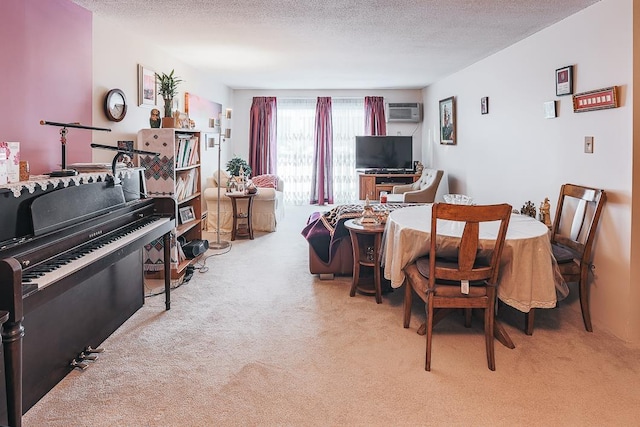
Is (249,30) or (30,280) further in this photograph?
(249,30)

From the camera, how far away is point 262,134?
27.9 ft

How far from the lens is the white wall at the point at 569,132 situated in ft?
9.32

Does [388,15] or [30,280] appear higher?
[388,15]

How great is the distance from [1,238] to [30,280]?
0.25 metres

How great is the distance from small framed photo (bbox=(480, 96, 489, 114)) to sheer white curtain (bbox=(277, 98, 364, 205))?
349cm

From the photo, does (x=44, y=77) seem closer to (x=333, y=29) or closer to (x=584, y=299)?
(x=333, y=29)

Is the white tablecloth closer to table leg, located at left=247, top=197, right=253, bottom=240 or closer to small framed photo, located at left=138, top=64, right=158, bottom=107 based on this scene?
small framed photo, located at left=138, top=64, right=158, bottom=107

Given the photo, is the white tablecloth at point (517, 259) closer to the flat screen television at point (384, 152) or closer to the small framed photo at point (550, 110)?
the small framed photo at point (550, 110)

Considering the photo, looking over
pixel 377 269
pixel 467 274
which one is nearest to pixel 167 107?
pixel 377 269

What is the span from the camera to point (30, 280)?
1742mm

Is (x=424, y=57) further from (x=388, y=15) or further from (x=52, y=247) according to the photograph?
(x=52, y=247)

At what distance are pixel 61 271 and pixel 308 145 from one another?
7008mm

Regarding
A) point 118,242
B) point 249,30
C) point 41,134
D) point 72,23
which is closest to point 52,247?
point 118,242

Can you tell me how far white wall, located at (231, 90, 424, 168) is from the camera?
8.44 m
